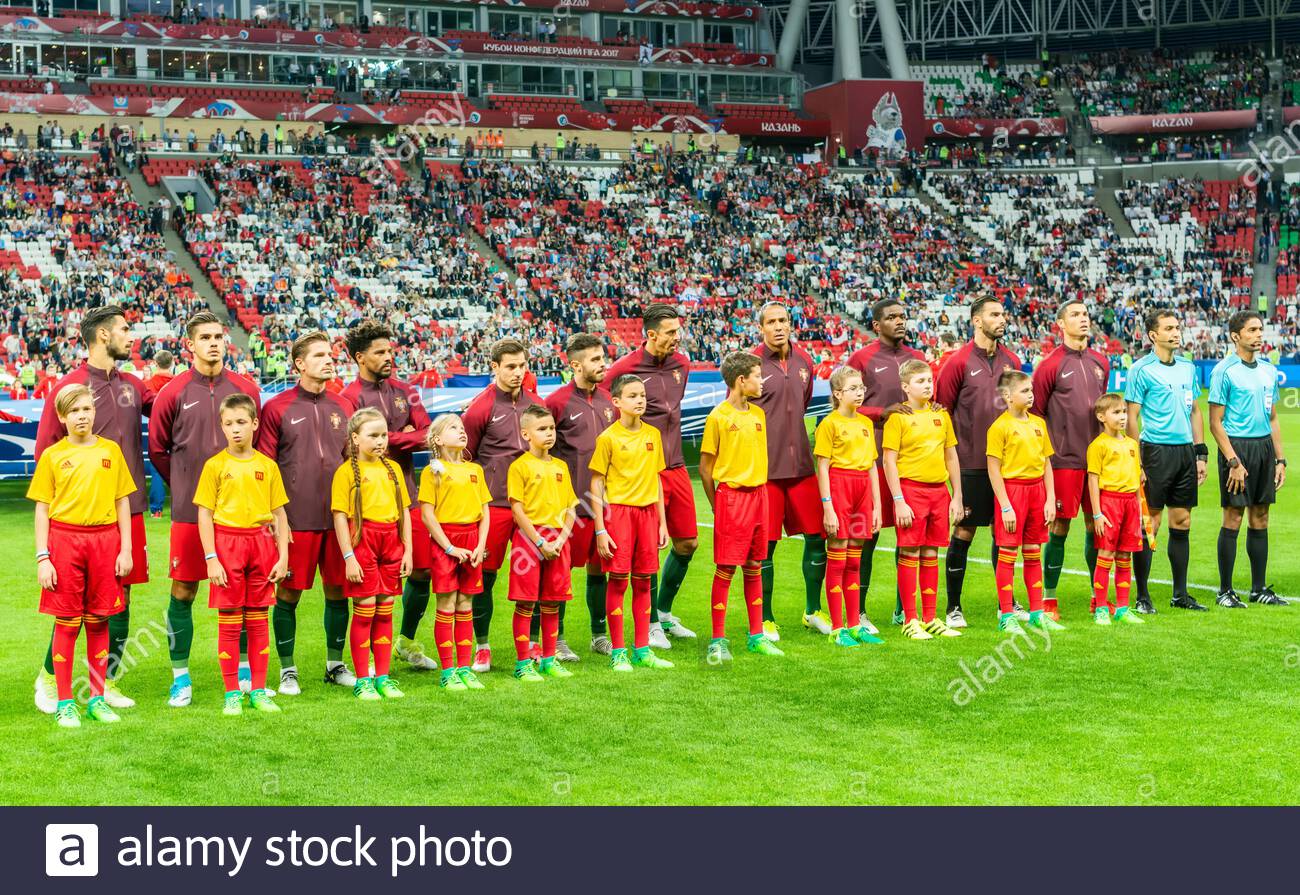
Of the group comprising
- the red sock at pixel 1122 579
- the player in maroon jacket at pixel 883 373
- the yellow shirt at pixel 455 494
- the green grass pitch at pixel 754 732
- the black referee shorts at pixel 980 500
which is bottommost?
the green grass pitch at pixel 754 732

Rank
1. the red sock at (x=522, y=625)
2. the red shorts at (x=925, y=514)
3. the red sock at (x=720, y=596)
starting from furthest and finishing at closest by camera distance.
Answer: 1. the red shorts at (x=925, y=514)
2. the red sock at (x=720, y=596)
3. the red sock at (x=522, y=625)

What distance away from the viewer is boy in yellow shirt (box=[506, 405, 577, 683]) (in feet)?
26.8

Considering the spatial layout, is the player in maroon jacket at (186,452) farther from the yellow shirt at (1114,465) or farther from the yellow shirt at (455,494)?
the yellow shirt at (1114,465)

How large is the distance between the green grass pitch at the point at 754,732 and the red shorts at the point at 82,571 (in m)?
0.61

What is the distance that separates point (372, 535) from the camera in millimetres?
7777

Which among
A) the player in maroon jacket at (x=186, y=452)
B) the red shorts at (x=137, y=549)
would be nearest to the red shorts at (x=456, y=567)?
the player in maroon jacket at (x=186, y=452)

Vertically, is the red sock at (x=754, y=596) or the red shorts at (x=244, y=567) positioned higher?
the red shorts at (x=244, y=567)

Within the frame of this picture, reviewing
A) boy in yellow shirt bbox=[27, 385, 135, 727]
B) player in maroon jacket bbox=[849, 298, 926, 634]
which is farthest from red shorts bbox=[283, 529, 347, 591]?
player in maroon jacket bbox=[849, 298, 926, 634]

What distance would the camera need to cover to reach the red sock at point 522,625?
8.28 metres

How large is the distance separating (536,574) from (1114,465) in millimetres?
4111

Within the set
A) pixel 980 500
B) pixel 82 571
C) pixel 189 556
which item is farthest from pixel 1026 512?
pixel 82 571

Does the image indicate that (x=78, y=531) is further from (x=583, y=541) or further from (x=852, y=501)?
(x=852, y=501)
